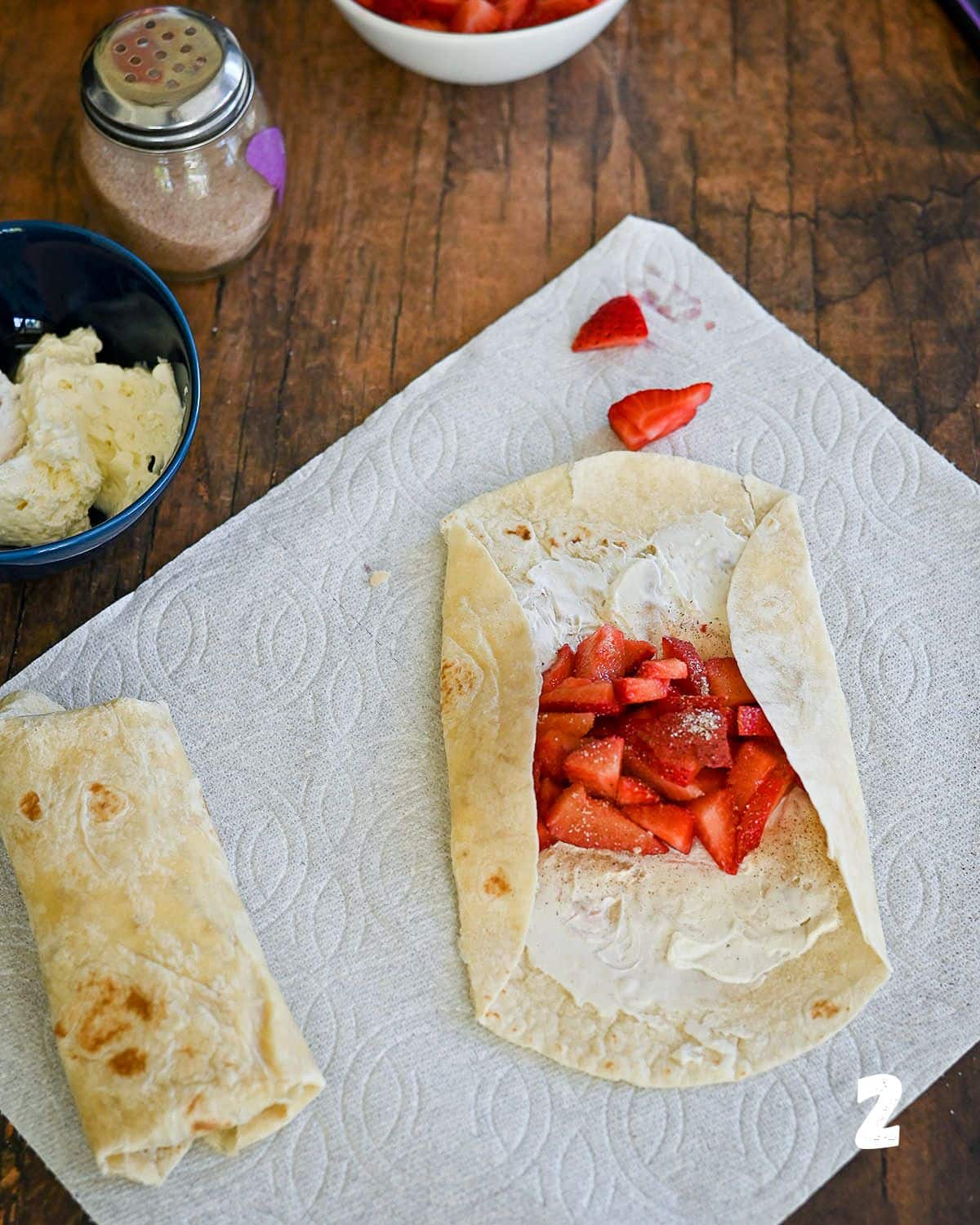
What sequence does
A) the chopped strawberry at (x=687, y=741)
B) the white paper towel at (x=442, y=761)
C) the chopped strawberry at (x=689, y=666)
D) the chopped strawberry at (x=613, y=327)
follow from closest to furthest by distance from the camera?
the white paper towel at (x=442, y=761) < the chopped strawberry at (x=687, y=741) < the chopped strawberry at (x=689, y=666) < the chopped strawberry at (x=613, y=327)

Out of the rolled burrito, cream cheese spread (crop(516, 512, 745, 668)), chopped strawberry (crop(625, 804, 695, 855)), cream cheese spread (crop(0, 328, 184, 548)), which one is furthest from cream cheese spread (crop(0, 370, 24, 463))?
chopped strawberry (crop(625, 804, 695, 855))

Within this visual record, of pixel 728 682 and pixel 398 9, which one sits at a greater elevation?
pixel 398 9

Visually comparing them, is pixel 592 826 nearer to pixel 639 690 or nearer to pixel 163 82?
pixel 639 690

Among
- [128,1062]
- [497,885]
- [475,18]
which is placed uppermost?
[475,18]

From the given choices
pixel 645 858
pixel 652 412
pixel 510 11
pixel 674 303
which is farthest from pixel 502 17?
pixel 645 858

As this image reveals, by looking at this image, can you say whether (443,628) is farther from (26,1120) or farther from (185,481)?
(26,1120)

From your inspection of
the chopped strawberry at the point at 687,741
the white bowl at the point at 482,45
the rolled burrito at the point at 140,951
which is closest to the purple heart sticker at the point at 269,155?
the white bowl at the point at 482,45

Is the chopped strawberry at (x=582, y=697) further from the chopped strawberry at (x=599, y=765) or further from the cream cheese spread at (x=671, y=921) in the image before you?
the cream cheese spread at (x=671, y=921)
